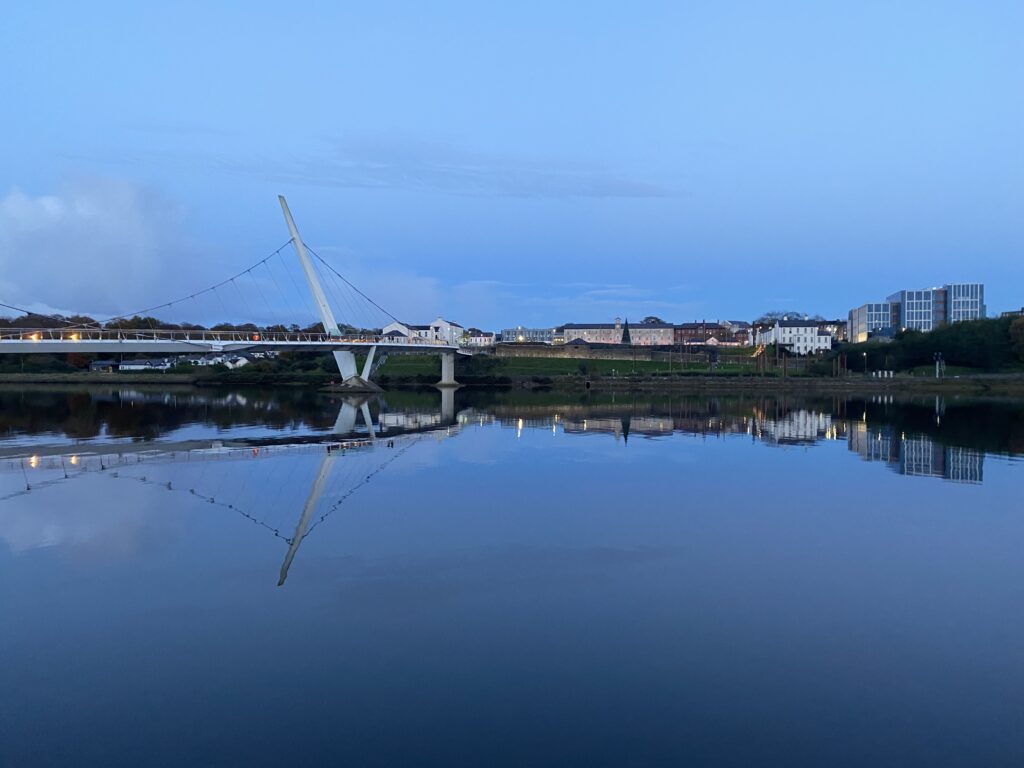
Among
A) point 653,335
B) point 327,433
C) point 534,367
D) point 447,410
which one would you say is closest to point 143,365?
point 534,367

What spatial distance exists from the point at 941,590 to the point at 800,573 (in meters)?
1.44

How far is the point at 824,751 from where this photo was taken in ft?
16.3

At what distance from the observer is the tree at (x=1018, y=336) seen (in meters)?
64.0

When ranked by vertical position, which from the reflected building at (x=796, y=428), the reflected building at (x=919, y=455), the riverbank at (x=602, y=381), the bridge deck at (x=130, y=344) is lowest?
the reflected building at (x=919, y=455)

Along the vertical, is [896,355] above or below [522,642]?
above

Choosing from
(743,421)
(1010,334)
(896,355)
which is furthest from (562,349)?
(743,421)

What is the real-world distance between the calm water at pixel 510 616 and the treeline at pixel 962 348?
183ft

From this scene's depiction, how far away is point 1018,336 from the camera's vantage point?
212ft

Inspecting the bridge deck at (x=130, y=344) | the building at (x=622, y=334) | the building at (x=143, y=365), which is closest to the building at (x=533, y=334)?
the building at (x=622, y=334)

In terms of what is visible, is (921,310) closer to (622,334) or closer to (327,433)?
(622,334)

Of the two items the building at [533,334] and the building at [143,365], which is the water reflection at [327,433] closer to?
the building at [143,365]

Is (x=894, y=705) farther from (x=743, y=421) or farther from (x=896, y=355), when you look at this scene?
(x=896, y=355)

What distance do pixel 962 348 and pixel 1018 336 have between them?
13.7ft

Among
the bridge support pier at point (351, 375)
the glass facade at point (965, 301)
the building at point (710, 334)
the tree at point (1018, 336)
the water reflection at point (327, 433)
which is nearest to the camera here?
the water reflection at point (327, 433)
